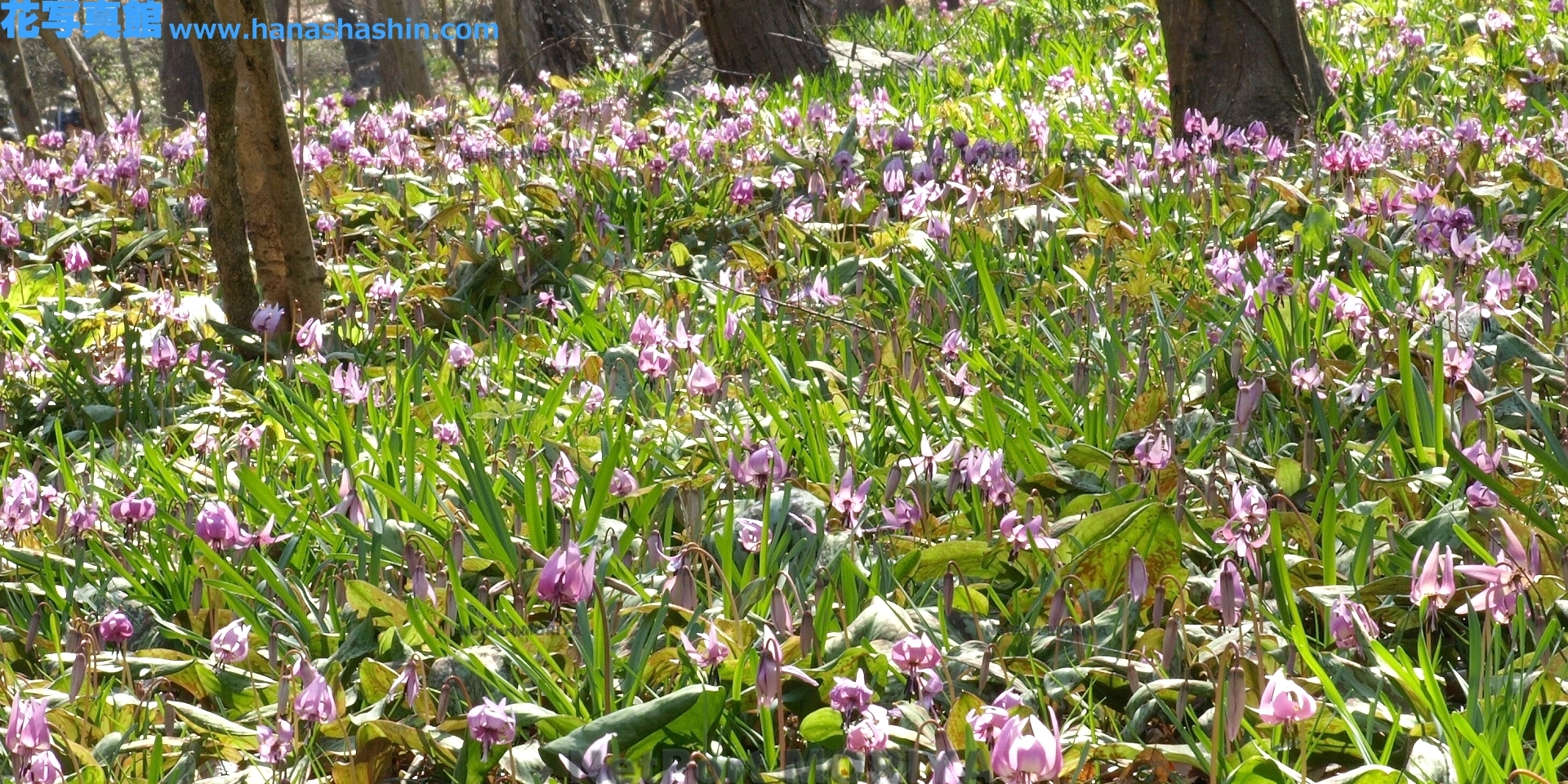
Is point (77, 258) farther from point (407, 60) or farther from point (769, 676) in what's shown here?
point (407, 60)

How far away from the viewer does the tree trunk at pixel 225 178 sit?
368 centimetres

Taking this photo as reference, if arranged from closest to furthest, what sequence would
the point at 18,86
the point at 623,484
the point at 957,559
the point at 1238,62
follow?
the point at 957,559
the point at 623,484
the point at 1238,62
the point at 18,86

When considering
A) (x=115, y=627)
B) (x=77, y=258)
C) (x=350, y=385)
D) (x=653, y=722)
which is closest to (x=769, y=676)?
(x=653, y=722)

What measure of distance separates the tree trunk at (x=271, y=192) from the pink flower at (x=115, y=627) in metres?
1.99

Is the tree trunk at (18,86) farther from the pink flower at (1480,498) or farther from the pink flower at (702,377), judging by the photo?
the pink flower at (1480,498)

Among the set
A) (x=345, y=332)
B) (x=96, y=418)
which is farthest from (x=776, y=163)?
(x=96, y=418)

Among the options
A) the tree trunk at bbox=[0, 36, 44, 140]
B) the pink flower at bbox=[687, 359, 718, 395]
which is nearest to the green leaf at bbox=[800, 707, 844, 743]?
the pink flower at bbox=[687, 359, 718, 395]

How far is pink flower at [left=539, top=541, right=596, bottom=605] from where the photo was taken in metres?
1.69

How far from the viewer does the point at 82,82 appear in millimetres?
9891

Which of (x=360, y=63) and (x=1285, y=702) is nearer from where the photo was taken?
(x=1285, y=702)

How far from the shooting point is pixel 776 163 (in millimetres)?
5574

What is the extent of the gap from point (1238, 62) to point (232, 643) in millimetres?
4199

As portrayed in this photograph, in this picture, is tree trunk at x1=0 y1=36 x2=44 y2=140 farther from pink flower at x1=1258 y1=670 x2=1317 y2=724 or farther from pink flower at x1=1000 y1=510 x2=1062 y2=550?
pink flower at x1=1258 y1=670 x2=1317 y2=724

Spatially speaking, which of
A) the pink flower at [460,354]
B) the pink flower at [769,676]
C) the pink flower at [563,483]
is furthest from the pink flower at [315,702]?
the pink flower at [460,354]
